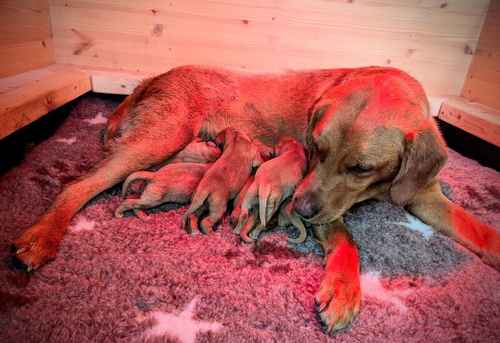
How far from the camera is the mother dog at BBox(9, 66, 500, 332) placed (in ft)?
5.34

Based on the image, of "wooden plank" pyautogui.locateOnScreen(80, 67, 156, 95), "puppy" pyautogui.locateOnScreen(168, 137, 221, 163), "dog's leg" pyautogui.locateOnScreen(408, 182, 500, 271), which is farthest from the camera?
"wooden plank" pyautogui.locateOnScreen(80, 67, 156, 95)

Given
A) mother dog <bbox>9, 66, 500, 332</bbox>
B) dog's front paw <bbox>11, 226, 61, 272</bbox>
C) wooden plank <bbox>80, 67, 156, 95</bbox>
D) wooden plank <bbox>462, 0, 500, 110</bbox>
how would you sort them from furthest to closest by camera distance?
wooden plank <bbox>80, 67, 156, 95</bbox> < wooden plank <bbox>462, 0, 500, 110</bbox> < mother dog <bbox>9, 66, 500, 332</bbox> < dog's front paw <bbox>11, 226, 61, 272</bbox>

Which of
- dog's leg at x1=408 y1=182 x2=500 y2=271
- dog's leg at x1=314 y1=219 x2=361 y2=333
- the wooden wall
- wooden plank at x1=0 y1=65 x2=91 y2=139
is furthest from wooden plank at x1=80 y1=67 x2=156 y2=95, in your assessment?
dog's leg at x1=408 y1=182 x2=500 y2=271

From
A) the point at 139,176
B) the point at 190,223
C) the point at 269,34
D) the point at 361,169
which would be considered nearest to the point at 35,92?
the point at 139,176

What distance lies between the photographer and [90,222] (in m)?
1.88

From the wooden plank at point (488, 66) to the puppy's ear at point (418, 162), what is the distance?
6.29ft

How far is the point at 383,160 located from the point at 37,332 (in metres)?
1.59

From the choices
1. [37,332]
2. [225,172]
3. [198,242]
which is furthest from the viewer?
[225,172]

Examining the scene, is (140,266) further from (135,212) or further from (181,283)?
(135,212)

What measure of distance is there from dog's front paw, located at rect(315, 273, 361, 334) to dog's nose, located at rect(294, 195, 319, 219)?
31cm

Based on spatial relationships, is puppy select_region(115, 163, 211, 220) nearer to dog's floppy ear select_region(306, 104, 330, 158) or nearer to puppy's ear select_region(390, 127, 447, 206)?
dog's floppy ear select_region(306, 104, 330, 158)

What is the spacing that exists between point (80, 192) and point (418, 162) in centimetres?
181

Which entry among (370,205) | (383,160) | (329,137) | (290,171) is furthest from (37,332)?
(370,205)

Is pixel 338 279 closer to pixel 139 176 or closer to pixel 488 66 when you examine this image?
pixel 139 176
